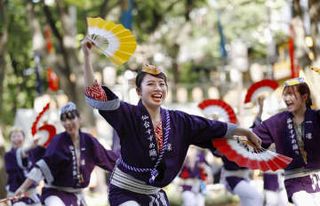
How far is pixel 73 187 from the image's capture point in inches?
308

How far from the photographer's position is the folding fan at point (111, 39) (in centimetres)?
554

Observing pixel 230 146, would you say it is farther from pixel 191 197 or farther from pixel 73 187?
pixel 191 197

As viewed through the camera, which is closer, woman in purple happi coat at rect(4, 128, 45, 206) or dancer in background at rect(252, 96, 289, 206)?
dancer in background at rect(252, 96, 289, 206)

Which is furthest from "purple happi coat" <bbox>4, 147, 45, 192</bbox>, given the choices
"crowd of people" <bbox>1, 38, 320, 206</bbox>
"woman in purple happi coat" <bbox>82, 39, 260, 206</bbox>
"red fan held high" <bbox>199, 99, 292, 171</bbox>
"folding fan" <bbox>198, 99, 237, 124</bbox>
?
"red fan held high" <bbox>199, 99, 292, 171</bbox>

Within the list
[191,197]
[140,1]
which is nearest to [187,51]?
[140,1]

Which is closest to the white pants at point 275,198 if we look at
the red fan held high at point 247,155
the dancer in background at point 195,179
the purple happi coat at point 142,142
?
the dancer in background at point 195,179

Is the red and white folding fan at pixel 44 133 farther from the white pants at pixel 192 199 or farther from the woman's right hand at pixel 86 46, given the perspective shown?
the woman's right hand at pixel 86 46

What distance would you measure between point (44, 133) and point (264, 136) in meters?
3.75

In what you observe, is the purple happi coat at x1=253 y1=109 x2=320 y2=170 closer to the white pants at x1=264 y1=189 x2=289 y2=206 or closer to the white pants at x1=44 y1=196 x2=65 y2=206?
the white pants at x1=44 y1=196 x2=65 y2=206

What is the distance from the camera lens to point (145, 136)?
560cm

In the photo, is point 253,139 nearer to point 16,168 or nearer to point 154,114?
point 154,114

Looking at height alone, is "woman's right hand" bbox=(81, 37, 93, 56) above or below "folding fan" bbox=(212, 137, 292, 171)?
above

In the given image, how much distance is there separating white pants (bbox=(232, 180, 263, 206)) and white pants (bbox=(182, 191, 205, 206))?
7.77 feet

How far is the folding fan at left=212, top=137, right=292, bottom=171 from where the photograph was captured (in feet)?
19.5
